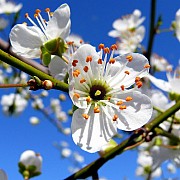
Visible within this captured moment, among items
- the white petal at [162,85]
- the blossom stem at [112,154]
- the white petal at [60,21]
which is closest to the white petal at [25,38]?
the white petal at [60,21]

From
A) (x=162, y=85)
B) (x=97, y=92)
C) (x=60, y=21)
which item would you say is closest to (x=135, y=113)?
(x=97, y=92)

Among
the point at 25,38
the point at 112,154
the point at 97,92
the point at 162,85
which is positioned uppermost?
the point at 25,38

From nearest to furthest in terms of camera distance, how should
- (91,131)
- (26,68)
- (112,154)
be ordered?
(26,68), (91,131), (112,154)

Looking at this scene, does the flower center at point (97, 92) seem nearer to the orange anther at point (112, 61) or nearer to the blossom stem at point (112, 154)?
the orange anther at point (112, 61)

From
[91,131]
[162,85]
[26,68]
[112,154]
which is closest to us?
[26,68]

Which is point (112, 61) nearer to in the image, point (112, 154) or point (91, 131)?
point (91, 131)

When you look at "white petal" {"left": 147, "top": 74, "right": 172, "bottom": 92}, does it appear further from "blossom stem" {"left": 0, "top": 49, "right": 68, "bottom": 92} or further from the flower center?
"blossom stem" {"left": 0, "top": 49, "right": 68, "bottom": 92}

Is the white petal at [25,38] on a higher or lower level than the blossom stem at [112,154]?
higher
